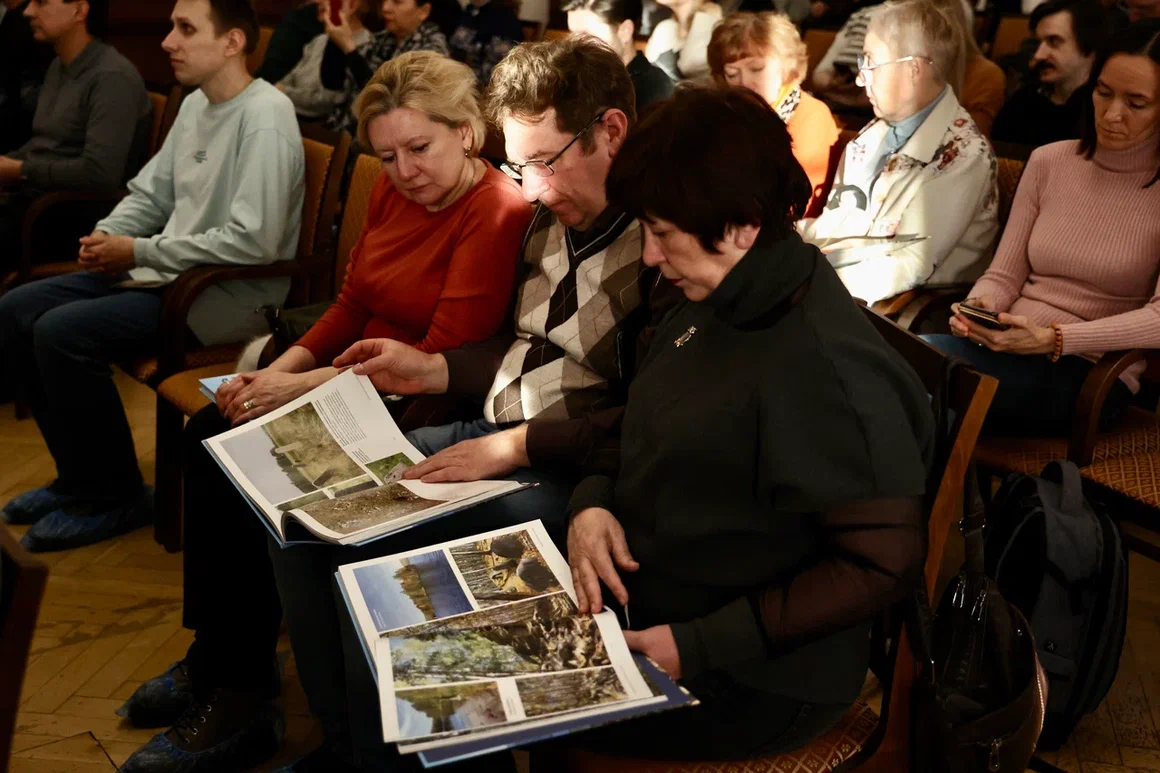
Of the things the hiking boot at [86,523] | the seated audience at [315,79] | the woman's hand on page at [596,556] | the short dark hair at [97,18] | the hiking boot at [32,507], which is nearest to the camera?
the woman's hand on page at [596,556]

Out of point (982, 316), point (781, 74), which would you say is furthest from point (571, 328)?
point (781, 74)

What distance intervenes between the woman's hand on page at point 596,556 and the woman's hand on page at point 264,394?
798 mm

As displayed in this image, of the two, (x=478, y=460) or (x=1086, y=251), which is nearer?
(x=478, y=460)

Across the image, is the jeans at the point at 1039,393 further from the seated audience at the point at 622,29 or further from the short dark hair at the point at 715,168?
the seated audience at the point at 622,29

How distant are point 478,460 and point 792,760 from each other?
652 millimetres

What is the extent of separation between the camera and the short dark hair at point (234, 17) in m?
2.70

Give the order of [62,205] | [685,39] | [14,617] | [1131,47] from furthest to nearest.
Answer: [685,39] < [62,205] < [1131,47] < [14,617]

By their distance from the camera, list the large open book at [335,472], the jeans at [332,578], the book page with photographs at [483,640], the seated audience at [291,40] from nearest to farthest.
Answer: the book page with photographs at [483,640] < the large open book at [335,472] < the jeans at [332,578] < the seated audience at [291,40]

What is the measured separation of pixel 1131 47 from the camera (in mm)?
2111

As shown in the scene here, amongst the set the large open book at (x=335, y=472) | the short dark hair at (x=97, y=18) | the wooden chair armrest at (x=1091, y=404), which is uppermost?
the short dark hair at (x=97, y=18)

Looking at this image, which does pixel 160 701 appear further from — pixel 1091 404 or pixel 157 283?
pixel 1091 404

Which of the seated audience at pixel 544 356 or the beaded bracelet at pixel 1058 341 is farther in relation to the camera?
the beaded bracelet at pixel 1058 341

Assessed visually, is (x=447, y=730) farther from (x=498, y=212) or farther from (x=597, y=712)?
(x=498, y=212)

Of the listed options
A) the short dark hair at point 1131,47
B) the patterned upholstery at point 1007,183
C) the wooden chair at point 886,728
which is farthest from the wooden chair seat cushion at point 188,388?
the short dark hair at point 1131,47
